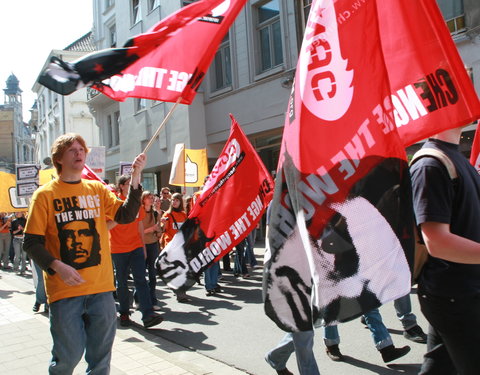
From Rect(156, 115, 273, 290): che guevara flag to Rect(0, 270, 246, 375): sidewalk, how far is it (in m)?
0.77

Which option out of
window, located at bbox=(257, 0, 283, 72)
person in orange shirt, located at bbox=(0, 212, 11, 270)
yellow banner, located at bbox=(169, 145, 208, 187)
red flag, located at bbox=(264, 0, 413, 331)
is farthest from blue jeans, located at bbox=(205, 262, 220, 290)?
window, located at bbox=(257, 0, 283, 72)

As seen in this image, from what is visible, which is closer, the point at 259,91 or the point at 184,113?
the point at 259,91

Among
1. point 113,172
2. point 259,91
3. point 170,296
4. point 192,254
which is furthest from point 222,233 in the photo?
point 113,172

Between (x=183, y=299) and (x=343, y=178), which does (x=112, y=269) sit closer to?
(x=343, y=178)

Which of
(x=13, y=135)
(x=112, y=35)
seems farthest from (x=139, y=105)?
(x=13, y=135)

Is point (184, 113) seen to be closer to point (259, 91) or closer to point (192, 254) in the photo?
point (259, 91)

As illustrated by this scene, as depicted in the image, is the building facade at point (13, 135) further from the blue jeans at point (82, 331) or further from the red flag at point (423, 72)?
the red flag at point (423, 72)

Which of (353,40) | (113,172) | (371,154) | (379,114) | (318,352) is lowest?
(318,352)

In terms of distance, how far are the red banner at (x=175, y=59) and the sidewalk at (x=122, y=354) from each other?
8.39ft

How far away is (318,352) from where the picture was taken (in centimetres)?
498

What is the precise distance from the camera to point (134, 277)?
6.46m

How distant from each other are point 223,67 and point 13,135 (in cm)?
8103

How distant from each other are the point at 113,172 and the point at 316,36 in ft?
84.9

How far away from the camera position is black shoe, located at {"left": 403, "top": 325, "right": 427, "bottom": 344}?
16.4 ft
